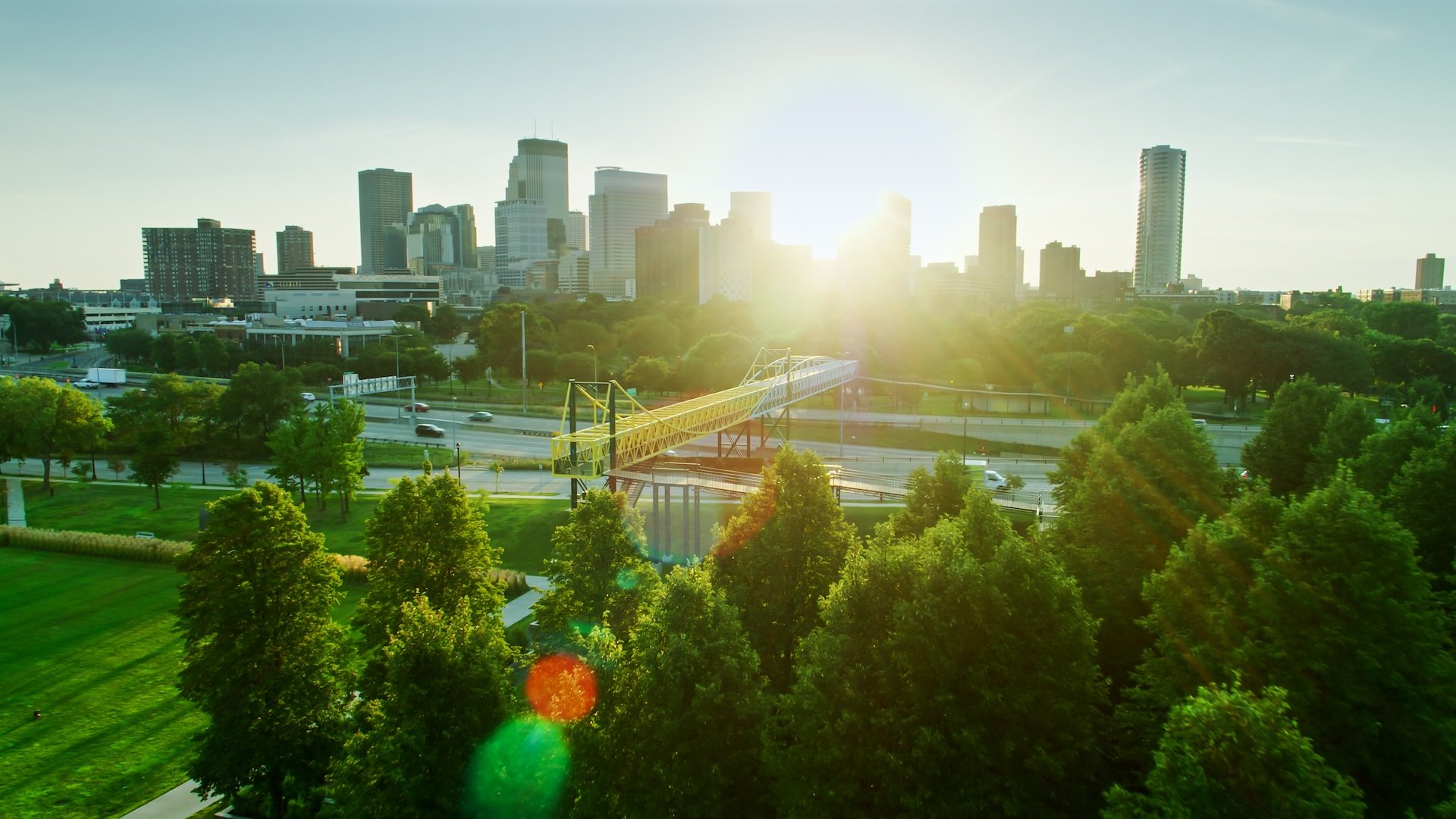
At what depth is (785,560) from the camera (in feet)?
48.4

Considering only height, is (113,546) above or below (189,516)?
A: above

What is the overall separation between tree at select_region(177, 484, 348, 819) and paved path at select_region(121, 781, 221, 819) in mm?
520

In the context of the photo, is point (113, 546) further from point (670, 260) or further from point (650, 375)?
point (670, 260)

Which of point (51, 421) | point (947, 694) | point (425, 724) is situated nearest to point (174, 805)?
point (425, 724)

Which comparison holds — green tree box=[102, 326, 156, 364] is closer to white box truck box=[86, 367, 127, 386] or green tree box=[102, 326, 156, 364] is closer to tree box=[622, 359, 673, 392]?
white box truck box=[86, 367, 127, 386]

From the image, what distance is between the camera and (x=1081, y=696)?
1155 centimetres

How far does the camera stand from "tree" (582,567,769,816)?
35.7ft

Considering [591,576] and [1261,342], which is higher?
[1261,342]

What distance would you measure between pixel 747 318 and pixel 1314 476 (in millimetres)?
69788

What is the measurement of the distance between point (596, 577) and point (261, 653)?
220 inches

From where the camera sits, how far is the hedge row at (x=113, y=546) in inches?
1001

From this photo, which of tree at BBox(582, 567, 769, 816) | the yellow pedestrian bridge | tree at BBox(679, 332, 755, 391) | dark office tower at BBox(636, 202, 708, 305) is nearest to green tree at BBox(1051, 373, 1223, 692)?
tree at BBox(582, 567, 769, 816)

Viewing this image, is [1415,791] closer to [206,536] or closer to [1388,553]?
[1388,553]

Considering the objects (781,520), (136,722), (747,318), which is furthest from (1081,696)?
(747,318)
